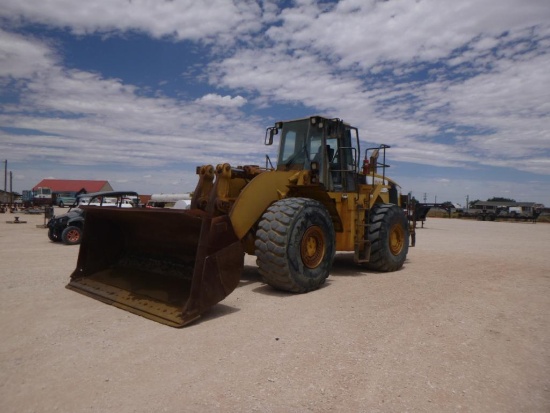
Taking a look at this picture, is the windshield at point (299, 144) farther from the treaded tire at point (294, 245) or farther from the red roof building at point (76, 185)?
the red roof building at point (76, 185)

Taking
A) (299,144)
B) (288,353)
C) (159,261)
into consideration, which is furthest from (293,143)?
(288,353)

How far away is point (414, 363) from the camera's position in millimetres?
3635

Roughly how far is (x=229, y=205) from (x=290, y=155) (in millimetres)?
2427

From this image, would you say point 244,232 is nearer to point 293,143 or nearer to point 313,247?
point 313,247

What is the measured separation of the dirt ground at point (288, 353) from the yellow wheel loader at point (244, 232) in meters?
0.37

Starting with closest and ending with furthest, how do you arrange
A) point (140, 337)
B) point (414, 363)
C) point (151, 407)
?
point (151, 407)
point (414, 363)
point (140, 337)

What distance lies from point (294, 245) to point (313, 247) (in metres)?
0.69

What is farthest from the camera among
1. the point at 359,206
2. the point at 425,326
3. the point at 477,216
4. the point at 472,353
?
the point at 477,216

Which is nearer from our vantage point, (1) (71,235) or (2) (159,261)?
(2) (159,261)

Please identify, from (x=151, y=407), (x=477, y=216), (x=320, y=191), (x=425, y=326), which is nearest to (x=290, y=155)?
(x=320, y=191)

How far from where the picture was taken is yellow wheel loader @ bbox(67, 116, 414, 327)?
4922 millimetres

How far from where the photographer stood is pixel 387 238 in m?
8.09

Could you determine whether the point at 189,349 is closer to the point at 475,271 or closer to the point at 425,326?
the point at 425,326

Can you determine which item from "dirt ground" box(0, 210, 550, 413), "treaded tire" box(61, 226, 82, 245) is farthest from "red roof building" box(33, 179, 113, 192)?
"dirt ground" box(0, 210, 550, 413)
